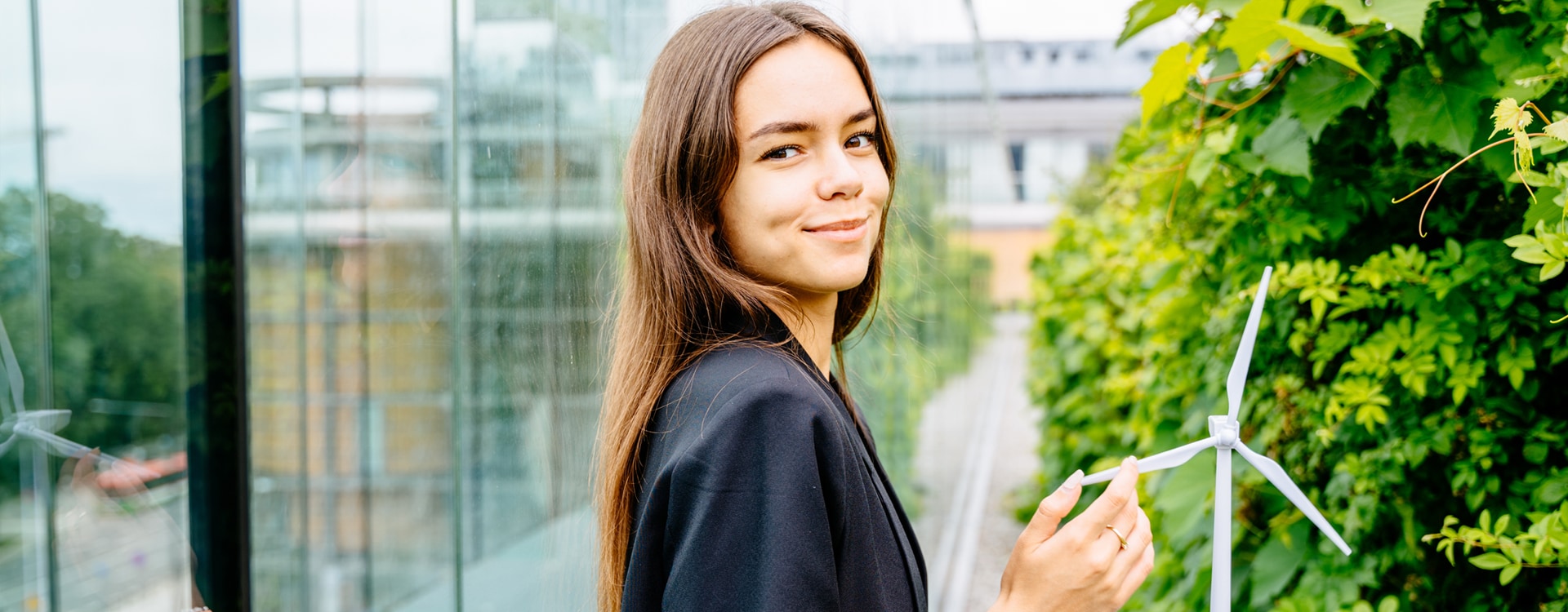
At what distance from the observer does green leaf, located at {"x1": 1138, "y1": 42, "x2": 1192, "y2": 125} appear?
1.73 m

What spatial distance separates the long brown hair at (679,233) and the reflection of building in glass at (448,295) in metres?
0.39

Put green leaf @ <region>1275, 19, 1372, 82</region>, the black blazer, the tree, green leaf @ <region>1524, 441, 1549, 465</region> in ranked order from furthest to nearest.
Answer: the tree < green leaf @ <region>1524, 441, 1549, 465</region> < green leaf @ <region>1275, 19, 1372, 82</region> < the black blazer

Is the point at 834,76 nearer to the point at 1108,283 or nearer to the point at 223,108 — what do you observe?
the point at 223,108

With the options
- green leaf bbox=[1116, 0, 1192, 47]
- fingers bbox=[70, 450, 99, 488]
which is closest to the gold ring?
green leaf bbox=[1116, 0, 1192, 47]

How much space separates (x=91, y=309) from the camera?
247 cm

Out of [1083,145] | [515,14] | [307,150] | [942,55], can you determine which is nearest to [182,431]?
[307,150]

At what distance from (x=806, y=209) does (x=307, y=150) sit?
1.58 m

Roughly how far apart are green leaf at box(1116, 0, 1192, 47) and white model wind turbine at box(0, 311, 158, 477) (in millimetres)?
1730

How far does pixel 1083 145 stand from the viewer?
67.9ft

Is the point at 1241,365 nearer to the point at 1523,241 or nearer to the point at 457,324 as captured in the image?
the point at 1523,241

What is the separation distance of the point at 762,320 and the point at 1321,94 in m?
1.03

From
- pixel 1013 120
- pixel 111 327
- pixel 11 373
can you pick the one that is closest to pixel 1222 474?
pixel 11 373

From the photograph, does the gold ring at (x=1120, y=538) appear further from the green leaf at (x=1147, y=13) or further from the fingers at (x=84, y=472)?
the fingers at (x=84, y=472)

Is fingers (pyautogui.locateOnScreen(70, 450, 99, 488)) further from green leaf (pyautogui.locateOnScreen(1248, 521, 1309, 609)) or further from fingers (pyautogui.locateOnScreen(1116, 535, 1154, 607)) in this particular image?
green leaf (pyautogui.locateOnScreen(1248, 521, 1309, 609))
